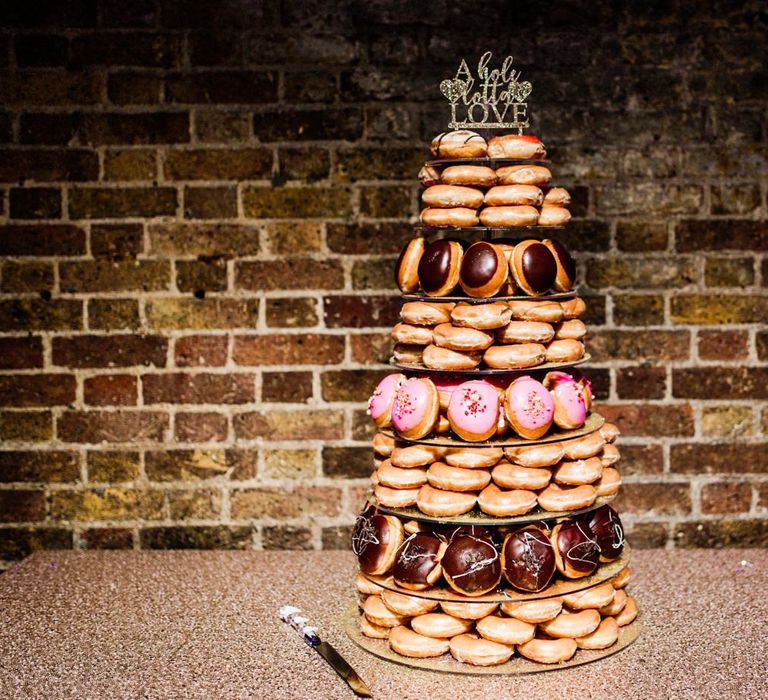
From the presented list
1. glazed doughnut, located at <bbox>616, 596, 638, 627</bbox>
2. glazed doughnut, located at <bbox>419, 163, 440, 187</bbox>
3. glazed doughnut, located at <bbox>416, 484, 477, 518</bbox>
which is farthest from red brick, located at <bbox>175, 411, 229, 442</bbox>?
glazed doughnut, located at <bbox>616, 596, 638, 627</bbox>

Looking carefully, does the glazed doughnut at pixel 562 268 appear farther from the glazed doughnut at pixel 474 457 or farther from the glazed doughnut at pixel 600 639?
the glazed doughnut at pixel 600 639

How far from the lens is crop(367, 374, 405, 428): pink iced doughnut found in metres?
2.24

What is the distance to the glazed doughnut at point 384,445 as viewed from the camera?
2.30 metres

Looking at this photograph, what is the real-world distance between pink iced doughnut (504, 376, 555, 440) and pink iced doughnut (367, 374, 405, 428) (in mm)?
280

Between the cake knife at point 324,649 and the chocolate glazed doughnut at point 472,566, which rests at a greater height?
the chocolate glazed doughnut at point 472,566

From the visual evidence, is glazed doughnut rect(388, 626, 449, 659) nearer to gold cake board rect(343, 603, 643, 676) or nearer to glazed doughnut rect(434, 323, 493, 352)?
gold cake board rect(343, 603, 643, 676)

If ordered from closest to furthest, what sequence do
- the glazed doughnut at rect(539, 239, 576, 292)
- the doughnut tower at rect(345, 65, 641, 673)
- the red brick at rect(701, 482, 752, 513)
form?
1. the doughnut tower at rect(345, 65, 641, 673)
2. the glazed doughnut at rect(539, 239, 576, 292)
3. the red brick at rect(701, 482, 752, 513)

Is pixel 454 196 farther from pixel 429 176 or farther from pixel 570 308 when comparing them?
pixel 570 308

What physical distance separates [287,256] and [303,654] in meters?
1.23

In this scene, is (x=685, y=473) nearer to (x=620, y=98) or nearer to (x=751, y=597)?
(x=751, y=597)

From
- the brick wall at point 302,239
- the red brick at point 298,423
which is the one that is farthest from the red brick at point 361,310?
the red brick at point 298,423

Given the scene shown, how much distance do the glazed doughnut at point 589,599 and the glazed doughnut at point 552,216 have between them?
86cm

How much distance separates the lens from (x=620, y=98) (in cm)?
285

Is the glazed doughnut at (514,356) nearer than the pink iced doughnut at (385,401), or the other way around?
the glazed doughnut at (514,356)
